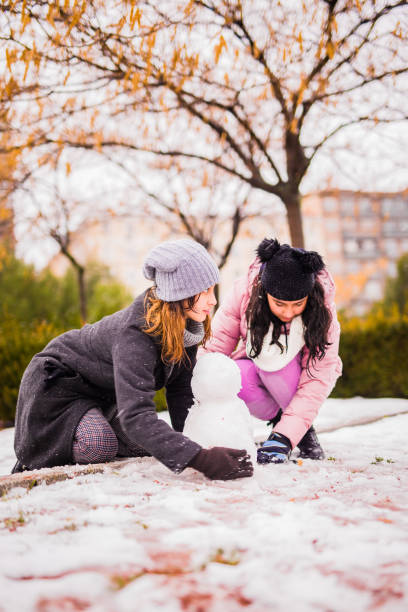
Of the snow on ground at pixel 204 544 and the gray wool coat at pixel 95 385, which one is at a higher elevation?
the gray wool coat at pixel 95 385

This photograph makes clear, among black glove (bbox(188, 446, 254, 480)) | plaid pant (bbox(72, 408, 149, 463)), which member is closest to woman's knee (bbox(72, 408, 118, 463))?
plaid pant (bbox(72, 408, 149, 463))

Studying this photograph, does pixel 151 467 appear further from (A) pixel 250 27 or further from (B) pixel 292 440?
(A) pixel 250 27

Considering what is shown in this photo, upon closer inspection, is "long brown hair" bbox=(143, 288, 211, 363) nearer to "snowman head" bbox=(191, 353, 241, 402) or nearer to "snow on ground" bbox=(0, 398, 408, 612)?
"snowman head" bbox=(191, 353, 241, 402)

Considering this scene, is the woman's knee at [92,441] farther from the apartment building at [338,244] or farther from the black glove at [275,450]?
the apartment building at [338,244]

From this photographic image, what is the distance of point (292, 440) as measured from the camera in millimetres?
2607

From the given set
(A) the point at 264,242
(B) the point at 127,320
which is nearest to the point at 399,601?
(B) the point at 127,320

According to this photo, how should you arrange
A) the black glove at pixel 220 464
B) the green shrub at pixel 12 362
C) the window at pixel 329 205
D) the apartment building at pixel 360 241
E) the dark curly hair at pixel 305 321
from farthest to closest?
1. the apartment building at pixel 360 241
2. the window at pixel 329 205
3. the green shrub at pixel 12 362
4. the dark curly hair at pixel 305 321
5. the black glove at pixel 220 464

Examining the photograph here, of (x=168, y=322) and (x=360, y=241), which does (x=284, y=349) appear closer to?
(x=168, y=322)

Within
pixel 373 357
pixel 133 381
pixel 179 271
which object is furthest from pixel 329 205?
pixel 133 381

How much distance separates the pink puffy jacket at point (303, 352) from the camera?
267 centimetres

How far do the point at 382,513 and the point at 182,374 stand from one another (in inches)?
48.7

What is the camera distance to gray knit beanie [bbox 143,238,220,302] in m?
2.18

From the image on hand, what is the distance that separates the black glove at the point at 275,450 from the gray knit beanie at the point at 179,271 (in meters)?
0.87

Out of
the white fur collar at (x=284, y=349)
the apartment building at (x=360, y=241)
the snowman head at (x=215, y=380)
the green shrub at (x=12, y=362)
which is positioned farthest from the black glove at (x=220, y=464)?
the apartment building at (x=360, y=241)
